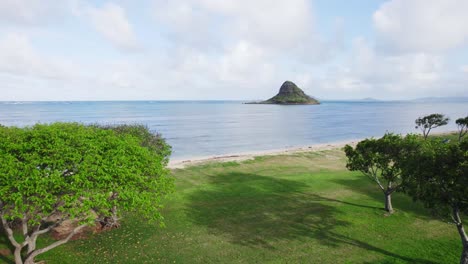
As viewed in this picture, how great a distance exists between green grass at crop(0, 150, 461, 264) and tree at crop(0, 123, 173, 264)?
5.16 m

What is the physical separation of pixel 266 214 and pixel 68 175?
1741 centimetres

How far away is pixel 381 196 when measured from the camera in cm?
3078

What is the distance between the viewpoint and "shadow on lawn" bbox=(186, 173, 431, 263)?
21.4 metres

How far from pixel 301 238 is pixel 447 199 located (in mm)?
10016

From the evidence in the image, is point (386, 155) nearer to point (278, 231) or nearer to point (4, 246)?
point (278, 231)

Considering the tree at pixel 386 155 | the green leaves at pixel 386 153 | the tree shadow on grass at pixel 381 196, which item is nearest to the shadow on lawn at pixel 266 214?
the tree at pixel 386 155

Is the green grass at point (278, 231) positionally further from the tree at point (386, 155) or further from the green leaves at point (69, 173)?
the green leaves at point (69, 173)

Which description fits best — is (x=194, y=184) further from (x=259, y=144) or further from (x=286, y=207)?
(x=259, y=144)

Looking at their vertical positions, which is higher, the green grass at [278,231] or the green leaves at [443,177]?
the green leaves at [443,177]

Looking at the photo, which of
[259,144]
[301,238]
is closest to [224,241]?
[301,238]

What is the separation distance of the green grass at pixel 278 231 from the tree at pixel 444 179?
14.5 feet

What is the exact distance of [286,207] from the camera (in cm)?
2755

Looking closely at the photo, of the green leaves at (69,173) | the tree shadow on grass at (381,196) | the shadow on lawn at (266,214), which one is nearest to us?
the green leaves at (69,173)

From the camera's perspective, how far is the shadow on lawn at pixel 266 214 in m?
21.4
